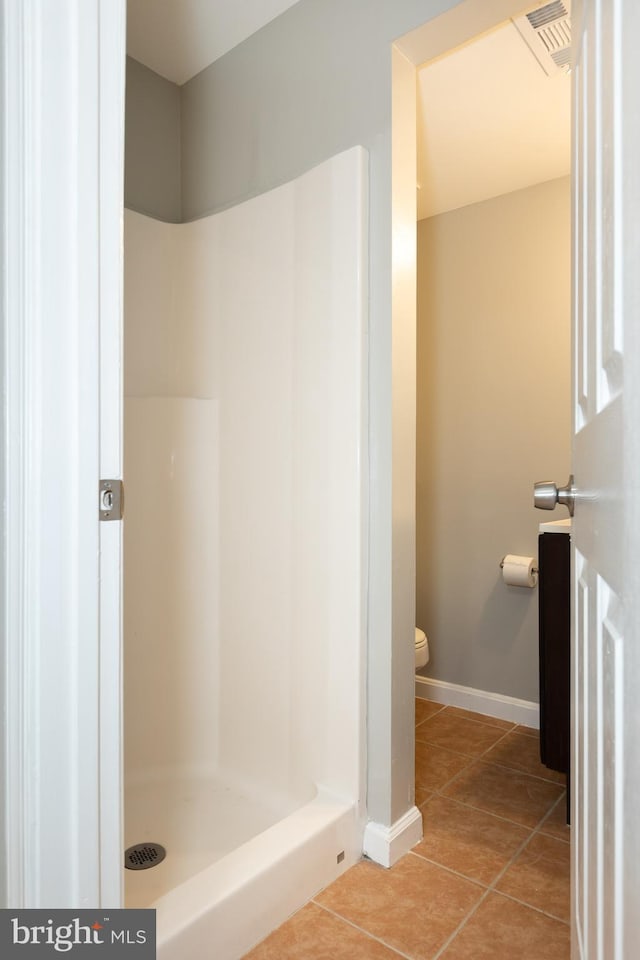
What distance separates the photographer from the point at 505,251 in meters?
2.78

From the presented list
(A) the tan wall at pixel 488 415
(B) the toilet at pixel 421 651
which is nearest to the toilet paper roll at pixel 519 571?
(A) the tan wall at pixel 488 415

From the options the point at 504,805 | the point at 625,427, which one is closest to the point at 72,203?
the point at 625,427

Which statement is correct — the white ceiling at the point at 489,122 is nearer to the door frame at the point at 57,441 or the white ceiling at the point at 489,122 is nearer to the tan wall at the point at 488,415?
the tan wall at the point at 488,415

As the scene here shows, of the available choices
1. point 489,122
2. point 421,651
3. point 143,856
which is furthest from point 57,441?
point 489,122

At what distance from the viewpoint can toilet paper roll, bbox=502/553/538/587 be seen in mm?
2633

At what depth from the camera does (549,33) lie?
71.6 inches

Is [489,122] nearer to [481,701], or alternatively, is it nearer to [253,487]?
[253,487]

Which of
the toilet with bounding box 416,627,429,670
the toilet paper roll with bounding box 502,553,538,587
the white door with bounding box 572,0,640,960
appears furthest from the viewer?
the toilet paper roll with bounding box 502,553,538,587

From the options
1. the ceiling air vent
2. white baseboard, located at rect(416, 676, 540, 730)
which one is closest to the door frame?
the ceiling air vent

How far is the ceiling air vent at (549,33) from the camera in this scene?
5.67 feet

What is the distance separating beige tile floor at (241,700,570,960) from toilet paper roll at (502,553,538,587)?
2.40 ft

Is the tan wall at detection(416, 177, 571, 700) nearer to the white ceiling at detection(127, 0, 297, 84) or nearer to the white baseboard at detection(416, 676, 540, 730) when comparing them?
the white baseboard at detection(416, 676, 540, 730)

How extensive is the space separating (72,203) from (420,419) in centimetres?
235

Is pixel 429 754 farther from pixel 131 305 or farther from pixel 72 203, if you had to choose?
pixel 72 203
